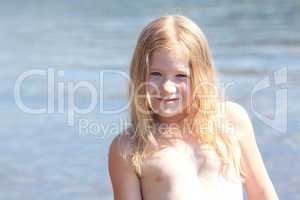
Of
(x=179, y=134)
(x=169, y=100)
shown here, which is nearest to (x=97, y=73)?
(x=179, y=134)

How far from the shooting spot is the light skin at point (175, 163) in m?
2.74

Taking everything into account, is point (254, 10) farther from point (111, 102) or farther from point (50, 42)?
point (111, 102)

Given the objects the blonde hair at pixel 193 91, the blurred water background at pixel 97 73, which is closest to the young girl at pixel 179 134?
the blonde hair at pixel 193 91

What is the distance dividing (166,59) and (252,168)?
451 millimetres

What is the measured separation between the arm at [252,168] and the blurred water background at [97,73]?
1.87 meters

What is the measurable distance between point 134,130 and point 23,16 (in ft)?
30.5

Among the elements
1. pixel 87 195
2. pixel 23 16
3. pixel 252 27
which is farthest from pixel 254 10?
pixel 87 195

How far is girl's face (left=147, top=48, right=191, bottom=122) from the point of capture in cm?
273

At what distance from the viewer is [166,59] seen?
2.73 m

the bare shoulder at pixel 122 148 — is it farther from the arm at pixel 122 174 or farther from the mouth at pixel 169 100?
the mouth at pixel 169 100

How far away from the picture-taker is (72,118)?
19.9 feet

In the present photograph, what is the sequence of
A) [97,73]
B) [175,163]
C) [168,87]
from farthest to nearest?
[97,73], [175,163], [168,87]

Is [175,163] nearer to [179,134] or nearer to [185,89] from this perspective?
[179,134]

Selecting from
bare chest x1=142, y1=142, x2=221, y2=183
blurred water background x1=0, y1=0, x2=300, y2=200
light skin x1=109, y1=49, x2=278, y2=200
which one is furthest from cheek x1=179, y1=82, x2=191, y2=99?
blurred water background x1=0, y1=0, x2=300, y2=200
